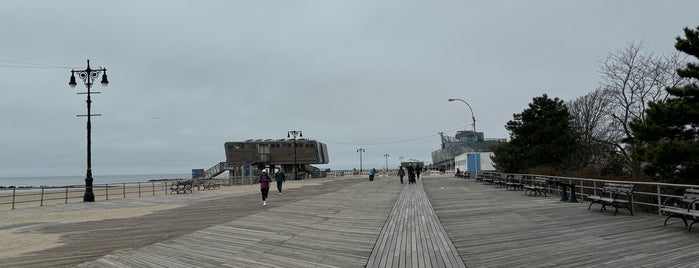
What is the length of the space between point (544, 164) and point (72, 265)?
1147 inches

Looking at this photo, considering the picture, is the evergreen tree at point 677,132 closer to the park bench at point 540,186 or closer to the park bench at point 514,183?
the park bench at point 540,186

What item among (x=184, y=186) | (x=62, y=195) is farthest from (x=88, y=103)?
(x=62, y=195)

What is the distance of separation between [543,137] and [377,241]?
2499 centimetres

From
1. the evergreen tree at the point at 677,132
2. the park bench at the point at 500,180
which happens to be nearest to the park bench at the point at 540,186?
the park bench at the point at 500,180

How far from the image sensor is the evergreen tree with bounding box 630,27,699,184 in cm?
1205

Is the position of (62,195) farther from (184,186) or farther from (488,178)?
(488,178)

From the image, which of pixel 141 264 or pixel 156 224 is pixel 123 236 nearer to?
pixel 156 224

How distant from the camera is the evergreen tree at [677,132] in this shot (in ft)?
39.5

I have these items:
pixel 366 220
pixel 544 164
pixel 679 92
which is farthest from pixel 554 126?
pixel 366 220

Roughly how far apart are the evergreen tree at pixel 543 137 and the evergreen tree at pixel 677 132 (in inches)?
612

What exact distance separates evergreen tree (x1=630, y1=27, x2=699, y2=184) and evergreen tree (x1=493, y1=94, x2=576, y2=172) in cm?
1555

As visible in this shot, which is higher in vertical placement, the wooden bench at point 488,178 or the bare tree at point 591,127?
the bare tree at point 591,127

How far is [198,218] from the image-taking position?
13375 millimetres

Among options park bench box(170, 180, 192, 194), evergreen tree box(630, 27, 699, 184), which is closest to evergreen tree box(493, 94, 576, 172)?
evergreen tree box(630, 27, 699, 184)
